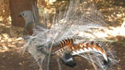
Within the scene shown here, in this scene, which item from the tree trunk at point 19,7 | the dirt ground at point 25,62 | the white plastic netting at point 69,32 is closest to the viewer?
the white plastic netting at point 69,32

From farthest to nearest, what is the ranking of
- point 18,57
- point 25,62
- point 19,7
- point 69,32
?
point 19,7, point 18,57, point 25,62, point 69,32

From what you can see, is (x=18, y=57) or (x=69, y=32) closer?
(x=69, y=32)

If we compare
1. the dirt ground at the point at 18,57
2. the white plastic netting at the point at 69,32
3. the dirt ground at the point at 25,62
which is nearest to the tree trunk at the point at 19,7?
the dirt ground at the point at 18,57

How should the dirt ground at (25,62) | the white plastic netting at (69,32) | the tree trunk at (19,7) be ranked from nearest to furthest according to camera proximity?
1. the white plastic netting at (69,32)
2. the dirt ground at (25,62)
3. the tree trunk at (19,7)

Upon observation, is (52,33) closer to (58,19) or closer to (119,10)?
(58,19)

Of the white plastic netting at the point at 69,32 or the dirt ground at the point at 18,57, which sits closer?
the white plastic netting at the point at 69,32

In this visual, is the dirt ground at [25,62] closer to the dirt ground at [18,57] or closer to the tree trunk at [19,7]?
the dirt ground at [18,57]

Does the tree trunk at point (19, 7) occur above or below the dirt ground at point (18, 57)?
above

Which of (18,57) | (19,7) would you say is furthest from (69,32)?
(19,7)

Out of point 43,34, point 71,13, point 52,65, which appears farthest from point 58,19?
point 52,65

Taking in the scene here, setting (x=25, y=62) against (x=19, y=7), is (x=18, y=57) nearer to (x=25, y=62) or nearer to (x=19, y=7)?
(x=25, y=62)

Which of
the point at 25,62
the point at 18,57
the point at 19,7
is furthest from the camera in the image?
the point at 19,7

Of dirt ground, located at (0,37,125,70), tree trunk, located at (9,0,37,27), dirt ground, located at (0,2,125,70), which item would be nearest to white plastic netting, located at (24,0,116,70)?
dirt ground, located at (0,2,125,70)

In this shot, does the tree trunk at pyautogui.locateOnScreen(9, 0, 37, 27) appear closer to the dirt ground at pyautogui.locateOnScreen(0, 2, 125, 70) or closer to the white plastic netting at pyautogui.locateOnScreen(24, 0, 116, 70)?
the dirt ground at pyautogui.locateOnScreen(0, 2, 125, 70)
